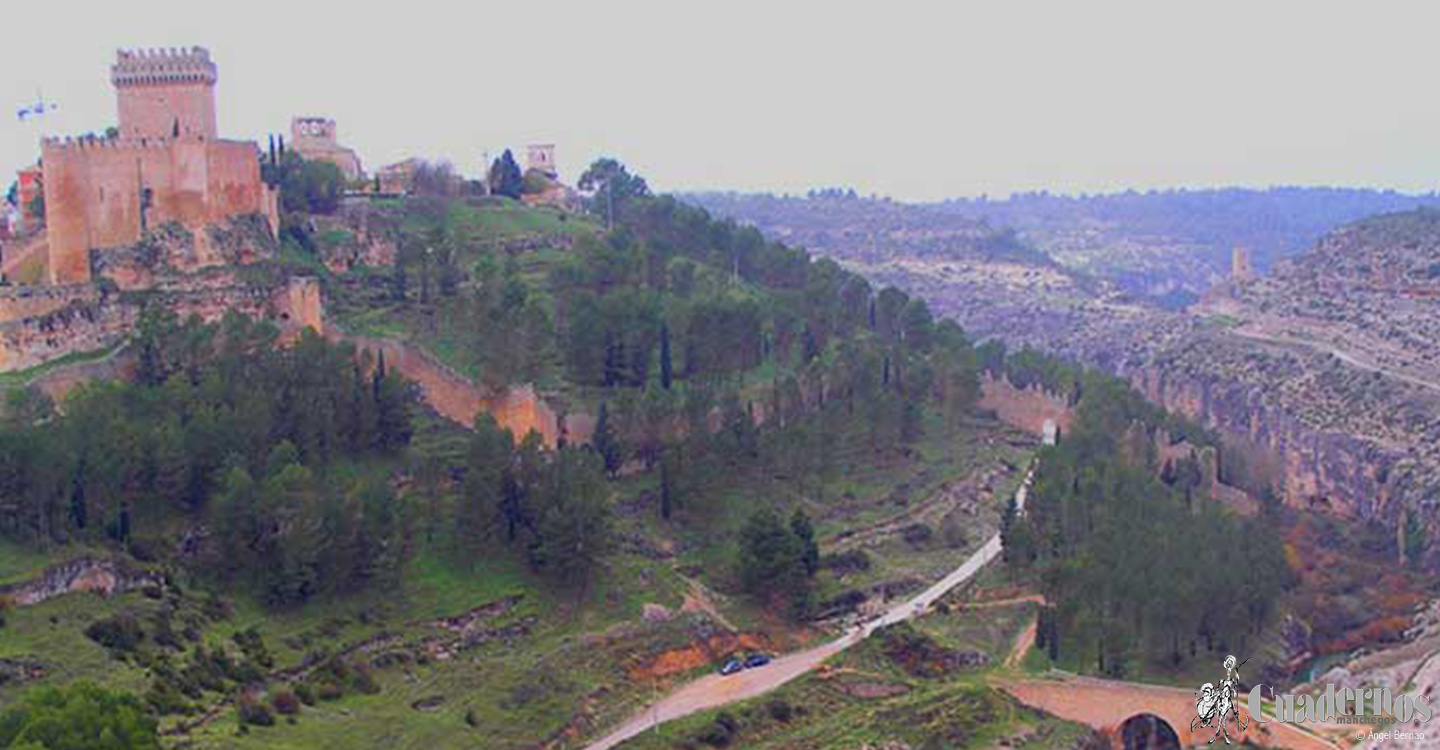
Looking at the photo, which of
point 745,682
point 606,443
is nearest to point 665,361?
point 606,443

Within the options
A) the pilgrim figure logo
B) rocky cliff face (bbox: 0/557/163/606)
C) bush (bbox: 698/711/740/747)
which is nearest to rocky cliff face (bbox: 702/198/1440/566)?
the pilgrim figure logo

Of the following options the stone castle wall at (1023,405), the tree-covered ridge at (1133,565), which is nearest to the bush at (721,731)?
the tree-covered ridge at (1133,565)

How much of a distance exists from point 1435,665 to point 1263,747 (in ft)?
32.8

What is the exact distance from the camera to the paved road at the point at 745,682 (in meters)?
43.5

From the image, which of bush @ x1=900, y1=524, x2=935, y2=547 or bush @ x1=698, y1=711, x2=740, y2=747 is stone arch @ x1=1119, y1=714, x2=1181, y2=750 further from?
bush @ x1=900, y1=524, x2=935, y2=547

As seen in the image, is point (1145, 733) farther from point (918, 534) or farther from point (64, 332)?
point (64, 332)

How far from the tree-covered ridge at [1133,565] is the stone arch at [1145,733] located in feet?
14.0

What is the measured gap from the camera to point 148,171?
56406 mm

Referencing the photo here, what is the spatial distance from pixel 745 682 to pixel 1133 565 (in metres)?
12.6

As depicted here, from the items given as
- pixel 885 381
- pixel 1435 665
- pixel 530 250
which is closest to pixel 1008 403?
pixel 885 381

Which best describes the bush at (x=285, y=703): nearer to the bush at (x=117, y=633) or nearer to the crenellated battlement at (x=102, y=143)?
the bush at (x=117, y=633)

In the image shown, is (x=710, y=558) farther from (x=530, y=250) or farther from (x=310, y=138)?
(x=310, y=138)

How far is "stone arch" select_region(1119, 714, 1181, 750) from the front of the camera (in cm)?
4378

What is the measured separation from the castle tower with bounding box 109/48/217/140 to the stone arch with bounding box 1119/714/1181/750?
34.6 m
